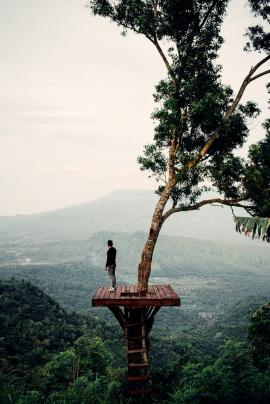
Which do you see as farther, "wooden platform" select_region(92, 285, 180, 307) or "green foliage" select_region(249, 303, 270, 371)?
"green foliage" select_region(249, 303, 270, 371)

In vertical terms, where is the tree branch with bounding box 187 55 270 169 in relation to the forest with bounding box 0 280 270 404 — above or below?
above

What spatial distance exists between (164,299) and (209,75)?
711 cm

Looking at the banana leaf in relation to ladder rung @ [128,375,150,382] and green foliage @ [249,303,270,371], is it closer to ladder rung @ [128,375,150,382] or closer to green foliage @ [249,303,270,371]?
ladder rung @ [128,375,150,382]

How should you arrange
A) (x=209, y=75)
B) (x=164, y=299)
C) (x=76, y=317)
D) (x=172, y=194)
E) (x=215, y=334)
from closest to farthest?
1. (x=164, y=299)
2. (x=209, y=75)
3. (x=172, y=194)
4. (x=76, y=317)
5. (x=215, y=334)

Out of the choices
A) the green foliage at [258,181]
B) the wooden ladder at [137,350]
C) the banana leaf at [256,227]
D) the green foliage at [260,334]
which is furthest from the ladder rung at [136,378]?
the green foliage at [260,334]

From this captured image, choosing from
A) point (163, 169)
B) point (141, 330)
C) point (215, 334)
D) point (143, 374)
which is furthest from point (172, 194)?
point (215, 334)

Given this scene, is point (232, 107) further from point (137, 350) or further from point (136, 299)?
point (137, 350)

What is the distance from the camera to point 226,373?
10.2m

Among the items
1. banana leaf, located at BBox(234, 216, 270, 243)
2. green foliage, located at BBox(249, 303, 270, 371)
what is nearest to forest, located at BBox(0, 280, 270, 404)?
green foliage, located at BBox(249, 303, 270, 371)

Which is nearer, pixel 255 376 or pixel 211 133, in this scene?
pixel 255 376

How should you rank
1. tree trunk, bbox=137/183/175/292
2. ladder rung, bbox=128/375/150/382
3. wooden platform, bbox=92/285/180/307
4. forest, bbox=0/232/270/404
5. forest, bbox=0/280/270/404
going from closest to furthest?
forest, bbox=0/280/270/404
forest, bbox=0/232/270/404
wooden platform, bbox=92/285/180/307
ladder rung, bbox=128/375/150/382
tree trunk, bbox=137/183/175/292

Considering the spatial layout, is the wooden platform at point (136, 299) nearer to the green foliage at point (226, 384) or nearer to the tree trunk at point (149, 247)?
the tree trunk at point (149, 247)

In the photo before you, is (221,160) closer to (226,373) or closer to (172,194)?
(172,194)

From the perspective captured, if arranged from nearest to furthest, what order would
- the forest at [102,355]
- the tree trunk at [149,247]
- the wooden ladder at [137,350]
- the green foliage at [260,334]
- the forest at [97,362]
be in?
the forest at [97,362], the forest at [102,355], the wooden ladder at [137,350], the tree trunk at [149,247], the green foliage at [260,334]
